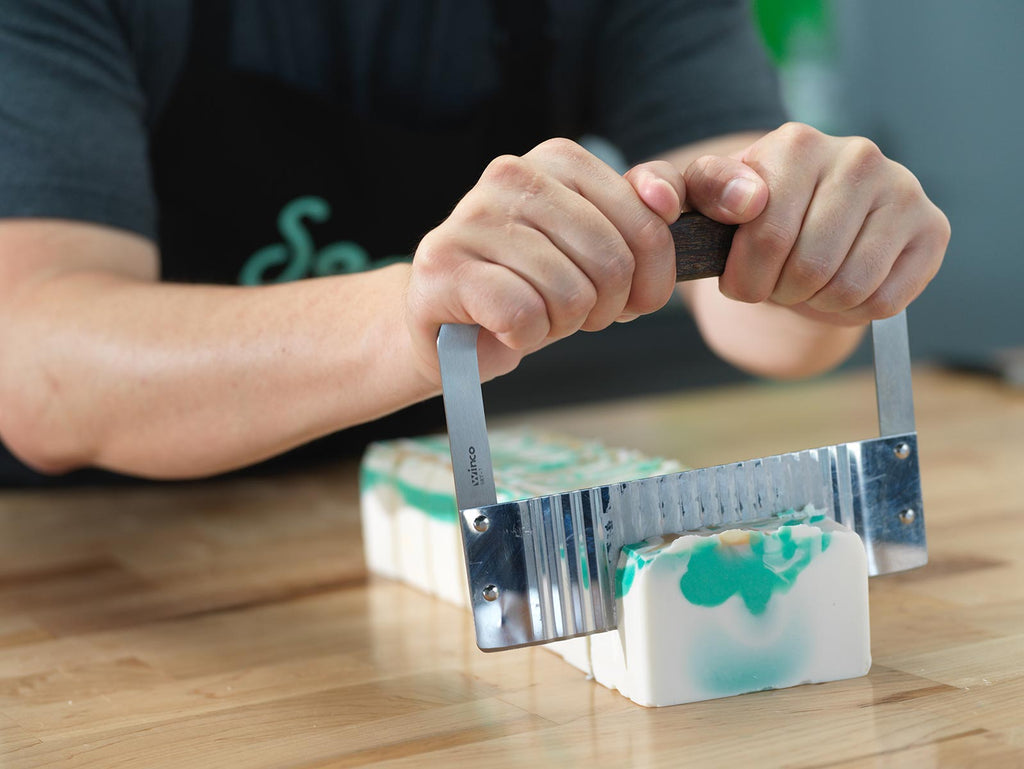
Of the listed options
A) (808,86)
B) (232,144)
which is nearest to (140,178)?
(232,144)

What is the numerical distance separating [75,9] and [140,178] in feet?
0.50

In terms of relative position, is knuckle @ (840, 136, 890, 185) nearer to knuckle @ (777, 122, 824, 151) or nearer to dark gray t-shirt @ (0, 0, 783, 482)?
knuckle @ (777, 122, 824, 151)

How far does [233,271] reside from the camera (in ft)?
4.00

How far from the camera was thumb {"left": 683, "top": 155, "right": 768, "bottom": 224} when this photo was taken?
1.97 feet

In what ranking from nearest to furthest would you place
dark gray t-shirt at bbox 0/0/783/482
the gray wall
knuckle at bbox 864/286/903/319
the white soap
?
knuckle at bbox 864/286/903/319 → the white soap → dark gray t-shirt at bbox 0/0/783/482 → the gray wall

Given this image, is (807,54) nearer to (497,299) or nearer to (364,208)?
(364,208)

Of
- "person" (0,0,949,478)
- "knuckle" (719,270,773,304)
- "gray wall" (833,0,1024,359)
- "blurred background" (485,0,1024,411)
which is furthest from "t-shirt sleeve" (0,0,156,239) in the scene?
"gray wall" (833,0,1024,359)

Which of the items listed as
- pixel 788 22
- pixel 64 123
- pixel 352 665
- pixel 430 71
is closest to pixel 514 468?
pixel 352 665

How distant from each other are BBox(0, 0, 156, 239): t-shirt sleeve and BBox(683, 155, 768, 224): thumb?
1.81 feet

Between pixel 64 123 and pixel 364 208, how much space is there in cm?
40

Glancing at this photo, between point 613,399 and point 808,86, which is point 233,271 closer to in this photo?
point 613,399

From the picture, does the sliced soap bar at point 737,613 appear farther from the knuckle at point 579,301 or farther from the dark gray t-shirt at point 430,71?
the dark gray t-shirt at point 430,71

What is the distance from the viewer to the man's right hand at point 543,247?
57cm

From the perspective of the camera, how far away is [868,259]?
652 mm
